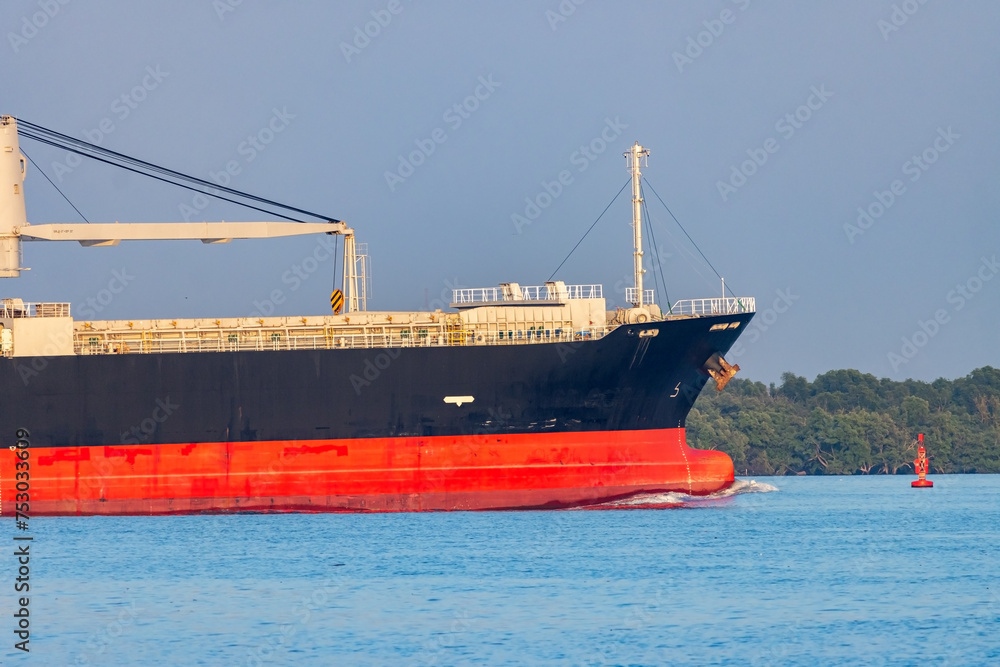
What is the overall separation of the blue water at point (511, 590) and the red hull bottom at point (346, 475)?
512 mm

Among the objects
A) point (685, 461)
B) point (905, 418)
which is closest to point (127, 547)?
point (685, 461)

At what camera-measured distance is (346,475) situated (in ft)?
102

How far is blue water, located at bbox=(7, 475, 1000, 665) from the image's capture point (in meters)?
17.1

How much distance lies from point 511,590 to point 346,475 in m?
10.7

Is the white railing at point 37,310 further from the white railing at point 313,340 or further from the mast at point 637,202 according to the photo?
the mast at point 637,202

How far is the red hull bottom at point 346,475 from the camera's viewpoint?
102ft

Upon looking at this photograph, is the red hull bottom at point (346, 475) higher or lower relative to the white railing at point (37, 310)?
lower

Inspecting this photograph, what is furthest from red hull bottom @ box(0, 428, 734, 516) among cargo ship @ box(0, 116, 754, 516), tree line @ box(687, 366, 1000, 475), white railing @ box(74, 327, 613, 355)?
tree line @ box(687, 366, 1000, 475)

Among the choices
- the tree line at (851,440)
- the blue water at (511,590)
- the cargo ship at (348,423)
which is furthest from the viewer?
the tree line at (851,440)

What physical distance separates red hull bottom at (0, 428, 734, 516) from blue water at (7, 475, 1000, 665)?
512 millimetres
